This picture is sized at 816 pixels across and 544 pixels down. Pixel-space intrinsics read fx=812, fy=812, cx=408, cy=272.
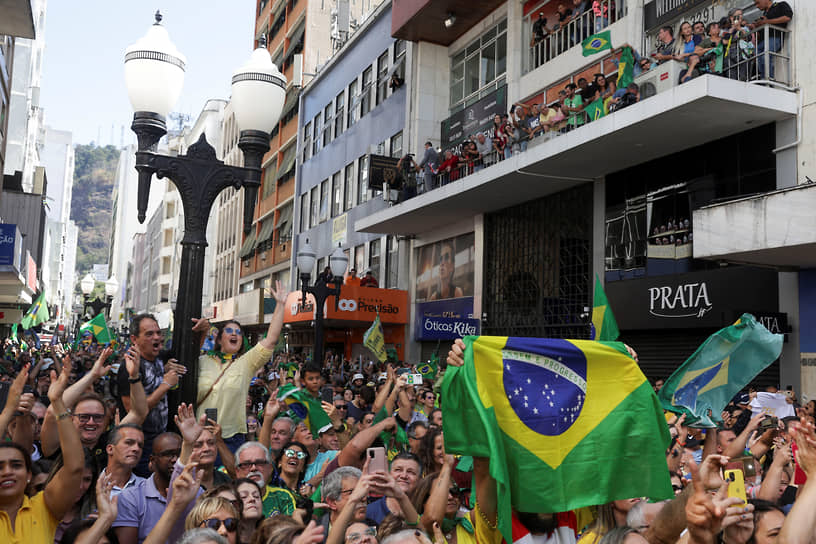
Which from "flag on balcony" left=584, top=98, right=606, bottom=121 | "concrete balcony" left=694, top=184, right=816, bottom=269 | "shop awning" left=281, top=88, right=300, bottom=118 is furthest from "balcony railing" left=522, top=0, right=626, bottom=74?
"shop awning" left=281, top=88, right=300, bottom=118

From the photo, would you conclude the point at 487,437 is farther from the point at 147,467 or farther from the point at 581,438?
the point at 147,467

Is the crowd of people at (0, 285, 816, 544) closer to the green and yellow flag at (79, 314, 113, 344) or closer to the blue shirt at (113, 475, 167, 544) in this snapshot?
the blue shirt at (113, 475, 167, 544)

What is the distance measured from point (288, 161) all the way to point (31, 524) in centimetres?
4237

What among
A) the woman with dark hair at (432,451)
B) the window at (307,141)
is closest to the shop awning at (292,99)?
the window at (307,141)

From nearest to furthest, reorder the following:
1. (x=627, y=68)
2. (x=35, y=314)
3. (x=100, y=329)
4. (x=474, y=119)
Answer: (x=627, y=68), (x=100, y=329), (x=474, y=119), (x=35, y=314)

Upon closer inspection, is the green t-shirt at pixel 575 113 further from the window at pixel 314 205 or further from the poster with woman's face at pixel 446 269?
Result: the window at pixel 314 205

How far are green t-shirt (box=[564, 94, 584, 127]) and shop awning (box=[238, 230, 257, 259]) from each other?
34467 mm

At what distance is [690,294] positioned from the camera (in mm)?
16219

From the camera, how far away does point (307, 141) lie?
1683 inches

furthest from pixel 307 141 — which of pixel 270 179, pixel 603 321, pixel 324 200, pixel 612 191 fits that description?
pixel 603 321

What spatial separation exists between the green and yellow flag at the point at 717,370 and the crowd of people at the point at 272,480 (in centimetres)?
32

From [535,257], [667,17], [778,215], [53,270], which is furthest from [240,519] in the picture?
[53,270]

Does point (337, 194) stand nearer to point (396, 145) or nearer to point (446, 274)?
point (396, 145)

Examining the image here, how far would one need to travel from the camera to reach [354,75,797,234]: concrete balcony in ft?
47.5
